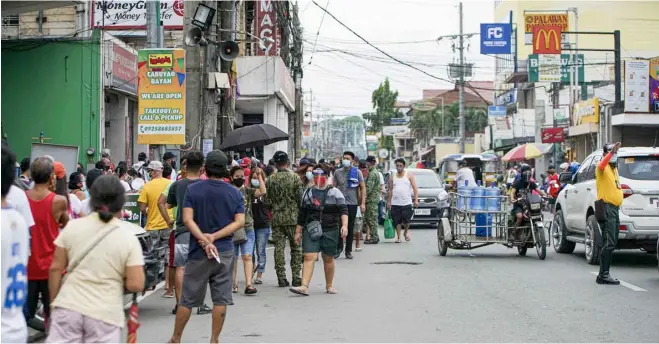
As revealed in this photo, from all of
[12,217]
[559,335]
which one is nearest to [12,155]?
[12,217]

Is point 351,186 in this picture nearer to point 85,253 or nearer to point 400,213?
point 400,213

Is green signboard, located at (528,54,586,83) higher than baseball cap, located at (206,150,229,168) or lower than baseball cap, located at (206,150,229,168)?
higher

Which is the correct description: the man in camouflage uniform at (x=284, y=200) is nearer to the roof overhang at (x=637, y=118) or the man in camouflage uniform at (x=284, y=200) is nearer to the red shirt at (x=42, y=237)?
the red shirt at (x=42, y=237)

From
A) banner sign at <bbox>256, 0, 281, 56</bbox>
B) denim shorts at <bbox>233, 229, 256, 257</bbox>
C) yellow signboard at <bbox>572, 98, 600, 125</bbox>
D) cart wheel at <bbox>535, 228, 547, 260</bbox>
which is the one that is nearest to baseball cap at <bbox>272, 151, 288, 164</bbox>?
denim shorts at <bbox>233, 229, 256, 257</bbox>

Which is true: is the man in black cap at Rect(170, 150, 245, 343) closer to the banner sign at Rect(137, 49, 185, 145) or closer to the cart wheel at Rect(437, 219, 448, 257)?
the banner sign at Rect(137, 49, 185, 145)

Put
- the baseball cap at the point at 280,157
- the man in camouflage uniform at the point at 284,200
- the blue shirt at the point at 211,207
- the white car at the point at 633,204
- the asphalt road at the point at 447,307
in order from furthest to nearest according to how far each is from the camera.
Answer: the white car at the point at 633,204 < the man in camouflage uniform at the point at 284,200 < the baseball cap at the point at 280,157 < the asphalt road at the point at 447,307 < the blue shirt at the point at 211,207

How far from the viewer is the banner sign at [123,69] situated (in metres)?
24.4

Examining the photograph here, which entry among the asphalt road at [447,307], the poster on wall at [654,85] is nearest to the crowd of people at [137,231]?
the asphalt road at [447,307]

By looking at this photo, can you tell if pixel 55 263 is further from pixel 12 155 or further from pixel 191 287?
pixel 191 287

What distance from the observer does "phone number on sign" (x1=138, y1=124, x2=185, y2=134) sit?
53.9ft

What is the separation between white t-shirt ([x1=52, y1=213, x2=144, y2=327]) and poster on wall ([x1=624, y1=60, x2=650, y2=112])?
32378 mm

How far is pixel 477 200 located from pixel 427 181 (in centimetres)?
963

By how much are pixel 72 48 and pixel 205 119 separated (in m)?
7.56

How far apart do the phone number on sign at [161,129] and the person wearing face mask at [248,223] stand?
3.70 metres
